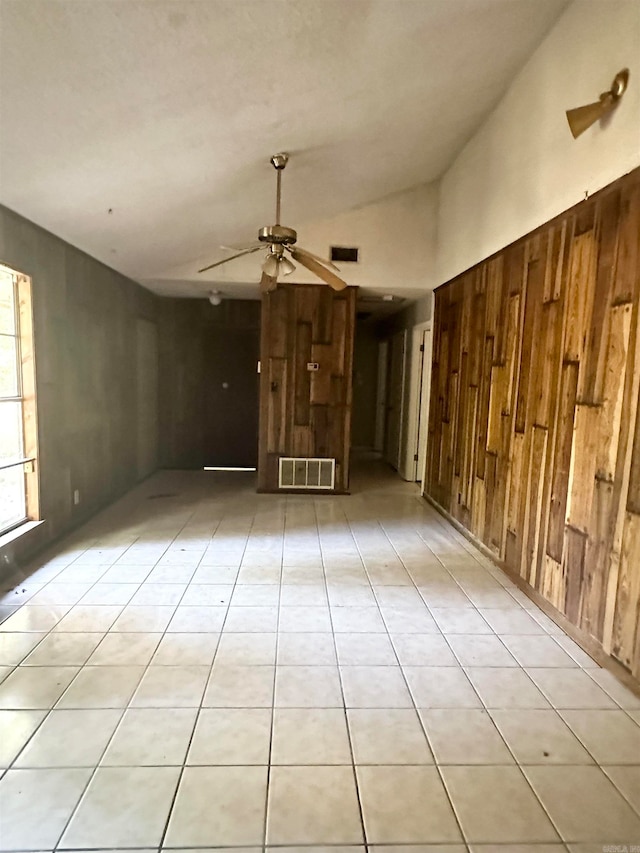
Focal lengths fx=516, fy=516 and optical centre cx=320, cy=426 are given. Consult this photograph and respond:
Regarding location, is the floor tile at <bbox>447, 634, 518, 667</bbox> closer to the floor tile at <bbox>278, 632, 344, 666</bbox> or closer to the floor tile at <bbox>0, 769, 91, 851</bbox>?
the floor tile at <bbox>278, 632, 344, 666</bbox>

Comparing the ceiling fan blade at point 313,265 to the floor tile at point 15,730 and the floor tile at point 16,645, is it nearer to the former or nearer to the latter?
the floor tile at point 16,645

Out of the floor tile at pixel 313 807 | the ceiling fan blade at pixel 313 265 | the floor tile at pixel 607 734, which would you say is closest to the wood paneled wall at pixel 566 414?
the floor tile at pixel 607 734

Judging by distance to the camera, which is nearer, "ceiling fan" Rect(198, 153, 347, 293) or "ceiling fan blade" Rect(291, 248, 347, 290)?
"ceiling fan" Rect(198, 153, 347, 293)

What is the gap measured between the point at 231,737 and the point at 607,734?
1.47 metres

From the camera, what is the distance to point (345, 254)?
548cm

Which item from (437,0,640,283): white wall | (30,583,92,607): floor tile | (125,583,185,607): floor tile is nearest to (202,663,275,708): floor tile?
(125,583,185,607): floor tile

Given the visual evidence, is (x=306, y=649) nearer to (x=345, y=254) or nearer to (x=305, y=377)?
(x=305, y=377)

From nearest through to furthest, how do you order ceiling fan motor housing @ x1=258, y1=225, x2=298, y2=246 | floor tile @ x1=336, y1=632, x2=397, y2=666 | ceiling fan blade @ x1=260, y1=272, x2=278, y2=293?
1. floor tile @ x1=336, y1=632, x2=397, y2=666
2. ceiling fan motor housing @ x1=258, y1=225, x2=298, y2=246
3. ceiling fan blade @ x1=260, y1=272, x2=278, y2=293

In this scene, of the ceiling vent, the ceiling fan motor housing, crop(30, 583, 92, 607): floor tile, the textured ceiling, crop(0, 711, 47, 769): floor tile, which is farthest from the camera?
the ceiling vent

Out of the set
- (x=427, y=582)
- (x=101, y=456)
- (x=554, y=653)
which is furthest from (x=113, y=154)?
(x=554, y=653)

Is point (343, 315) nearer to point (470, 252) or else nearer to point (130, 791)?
point (470, 252)

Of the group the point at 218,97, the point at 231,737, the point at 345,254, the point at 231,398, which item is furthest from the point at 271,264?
the point at 231,398

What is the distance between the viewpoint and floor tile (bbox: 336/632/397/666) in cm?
248

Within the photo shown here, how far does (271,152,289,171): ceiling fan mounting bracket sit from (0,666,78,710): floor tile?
327cm
